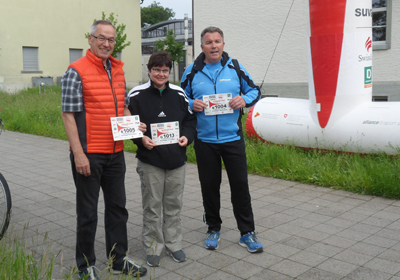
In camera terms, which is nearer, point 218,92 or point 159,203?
point 159,203

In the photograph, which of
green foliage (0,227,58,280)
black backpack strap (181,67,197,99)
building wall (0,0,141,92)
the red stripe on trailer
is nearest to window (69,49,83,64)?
building wall (0,0,141,92)

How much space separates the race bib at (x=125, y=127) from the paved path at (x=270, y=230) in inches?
39.4

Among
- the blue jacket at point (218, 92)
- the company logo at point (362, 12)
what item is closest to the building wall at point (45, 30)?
the company logo at point (362, 12)

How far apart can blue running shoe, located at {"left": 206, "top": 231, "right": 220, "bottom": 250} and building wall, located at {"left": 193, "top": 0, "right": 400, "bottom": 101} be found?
889cm

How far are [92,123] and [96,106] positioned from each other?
132 millimetres

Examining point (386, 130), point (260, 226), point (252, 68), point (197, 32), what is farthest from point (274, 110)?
point (197, 32)

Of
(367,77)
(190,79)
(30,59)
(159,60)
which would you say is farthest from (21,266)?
(30,59)

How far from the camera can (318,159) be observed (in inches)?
283

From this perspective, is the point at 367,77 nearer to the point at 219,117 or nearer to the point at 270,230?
the point at 270,230

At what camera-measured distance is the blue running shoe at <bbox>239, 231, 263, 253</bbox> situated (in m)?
4.16

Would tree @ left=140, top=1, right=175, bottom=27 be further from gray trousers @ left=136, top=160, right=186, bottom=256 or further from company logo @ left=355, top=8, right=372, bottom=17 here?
gray trousers @ left=136, top=160, right=186, bottom=256

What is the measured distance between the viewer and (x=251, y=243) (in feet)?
13.8

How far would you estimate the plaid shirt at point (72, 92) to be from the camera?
3287 millimetres

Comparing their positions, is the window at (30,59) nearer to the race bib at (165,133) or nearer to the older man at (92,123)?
the race bib at (165,133)
